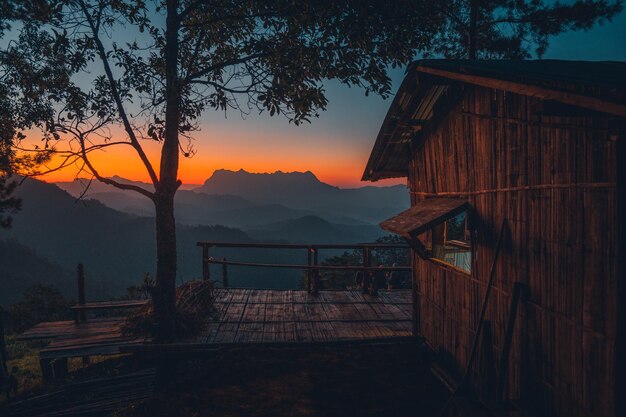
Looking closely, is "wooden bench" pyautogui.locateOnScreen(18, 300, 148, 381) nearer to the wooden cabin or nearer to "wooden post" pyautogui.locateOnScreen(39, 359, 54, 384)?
"wooden post" pyautogui.locateOnScreen(39, 359, 54, 384)

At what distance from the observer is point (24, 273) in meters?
74.9

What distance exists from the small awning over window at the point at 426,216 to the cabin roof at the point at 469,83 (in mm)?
1745

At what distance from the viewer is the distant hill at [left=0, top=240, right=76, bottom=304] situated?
6806 centimetres

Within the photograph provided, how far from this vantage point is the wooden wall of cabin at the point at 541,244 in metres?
3.57

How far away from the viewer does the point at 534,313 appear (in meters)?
4.58

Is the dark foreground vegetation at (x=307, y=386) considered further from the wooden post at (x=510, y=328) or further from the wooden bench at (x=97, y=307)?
the wooden bench at (x=97, y=307)

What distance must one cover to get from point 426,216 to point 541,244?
2.04 m

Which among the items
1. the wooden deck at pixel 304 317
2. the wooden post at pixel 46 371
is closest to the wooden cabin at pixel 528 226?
the wooden deck at pixel 304 317

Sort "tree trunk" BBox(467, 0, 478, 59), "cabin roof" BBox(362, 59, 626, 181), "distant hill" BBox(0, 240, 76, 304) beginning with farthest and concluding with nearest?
"distant hill" BBox(0, 240, 76, 304) → "tree trunk" BBox(467, 0, 478, 59) → "cabin roof" BBox(362, 59, 626, 181)

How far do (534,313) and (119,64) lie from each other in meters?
9.22

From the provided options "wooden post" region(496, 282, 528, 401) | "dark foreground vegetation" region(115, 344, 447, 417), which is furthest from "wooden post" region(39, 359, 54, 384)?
"wooden post" region(496, 282, 528, 401)

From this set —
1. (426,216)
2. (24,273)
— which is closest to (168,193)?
(426,216)

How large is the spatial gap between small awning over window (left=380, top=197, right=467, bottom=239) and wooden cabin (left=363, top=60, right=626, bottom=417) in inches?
1.1

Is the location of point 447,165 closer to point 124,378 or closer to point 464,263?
point 464,263
